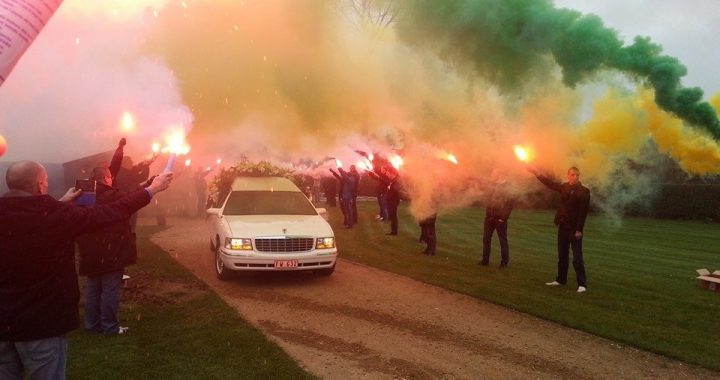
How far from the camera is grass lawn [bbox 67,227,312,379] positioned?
4.80m

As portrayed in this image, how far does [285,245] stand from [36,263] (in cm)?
548

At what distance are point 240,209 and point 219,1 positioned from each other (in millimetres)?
7646

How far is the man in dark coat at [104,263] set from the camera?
564 cm

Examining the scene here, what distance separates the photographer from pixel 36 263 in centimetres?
303

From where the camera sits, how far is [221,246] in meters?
8.65

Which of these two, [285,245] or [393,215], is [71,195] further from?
[393,215]

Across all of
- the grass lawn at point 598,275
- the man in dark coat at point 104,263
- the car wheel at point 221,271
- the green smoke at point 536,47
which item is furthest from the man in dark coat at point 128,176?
the green smoke at point 536,47

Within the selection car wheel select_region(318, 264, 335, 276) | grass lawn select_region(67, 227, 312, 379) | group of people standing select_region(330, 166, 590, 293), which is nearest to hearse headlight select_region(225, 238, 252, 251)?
grass lawn select_region(67, 227, 312, 379)

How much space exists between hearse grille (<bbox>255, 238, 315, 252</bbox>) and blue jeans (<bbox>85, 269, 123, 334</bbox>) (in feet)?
9.09

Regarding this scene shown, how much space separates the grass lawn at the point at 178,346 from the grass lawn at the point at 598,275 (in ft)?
11.7

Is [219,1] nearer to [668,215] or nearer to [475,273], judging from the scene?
[475,273]

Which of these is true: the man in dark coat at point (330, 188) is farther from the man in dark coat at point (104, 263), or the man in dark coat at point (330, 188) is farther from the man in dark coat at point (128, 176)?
the man in dark coat at point (104, 263)

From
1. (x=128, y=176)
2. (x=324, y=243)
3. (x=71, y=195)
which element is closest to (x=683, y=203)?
(x=324, y=243)

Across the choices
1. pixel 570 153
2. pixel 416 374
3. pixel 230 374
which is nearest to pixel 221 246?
pixel 230 374
